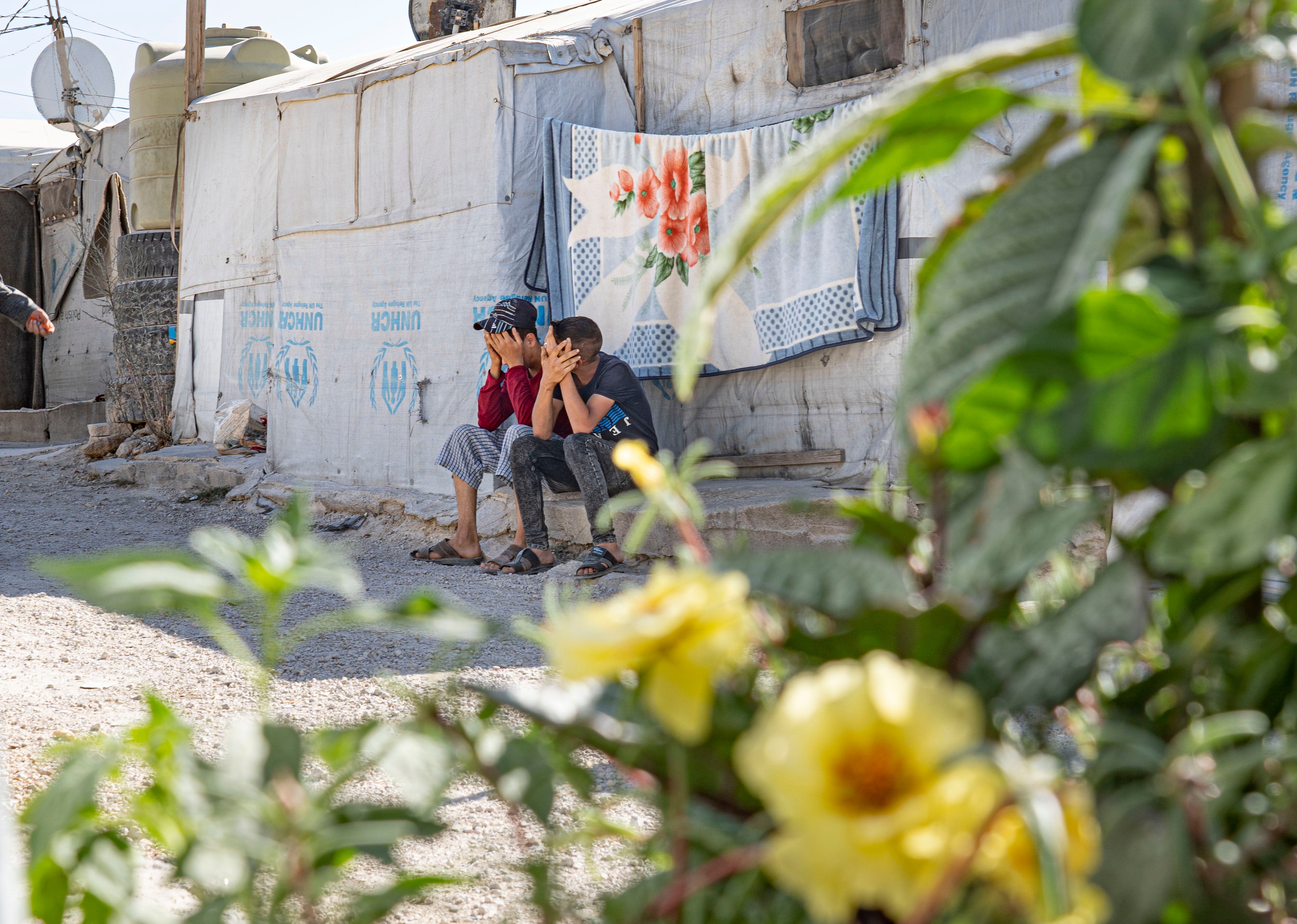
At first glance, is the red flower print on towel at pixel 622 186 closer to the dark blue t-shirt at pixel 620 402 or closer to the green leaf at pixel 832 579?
the dark blue t-shirt at pixel 620 402

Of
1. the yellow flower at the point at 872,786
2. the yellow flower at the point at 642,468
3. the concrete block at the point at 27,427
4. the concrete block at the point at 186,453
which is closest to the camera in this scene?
the yellow flower at the point at 872,786

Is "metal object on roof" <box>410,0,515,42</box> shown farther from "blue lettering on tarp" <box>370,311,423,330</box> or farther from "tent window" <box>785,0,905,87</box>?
"tent window" <box>785,0,905,87</box>

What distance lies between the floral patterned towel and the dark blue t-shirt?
16.0 inches

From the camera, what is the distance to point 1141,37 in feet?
0.89

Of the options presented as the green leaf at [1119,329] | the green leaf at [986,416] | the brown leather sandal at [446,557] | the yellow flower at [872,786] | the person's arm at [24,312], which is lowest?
the brown leather sandal at [446,557]

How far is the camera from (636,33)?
484 centimetres

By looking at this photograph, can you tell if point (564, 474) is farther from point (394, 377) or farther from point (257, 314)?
point (257, 314)

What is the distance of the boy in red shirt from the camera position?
4.35m

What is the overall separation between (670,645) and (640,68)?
4976 millimetres

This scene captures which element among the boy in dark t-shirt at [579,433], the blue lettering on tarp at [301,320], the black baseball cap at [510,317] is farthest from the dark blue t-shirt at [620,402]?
the blue lettering on tarp at [301,320]

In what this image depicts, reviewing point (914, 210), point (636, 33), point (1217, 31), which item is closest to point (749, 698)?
point (1217, 31)

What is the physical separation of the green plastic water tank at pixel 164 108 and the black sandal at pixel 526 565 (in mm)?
5300

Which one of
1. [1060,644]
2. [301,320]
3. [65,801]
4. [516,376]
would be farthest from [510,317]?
[1060,644]

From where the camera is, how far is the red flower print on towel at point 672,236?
14.8 feet
